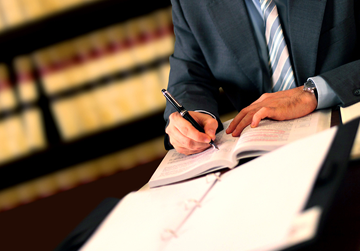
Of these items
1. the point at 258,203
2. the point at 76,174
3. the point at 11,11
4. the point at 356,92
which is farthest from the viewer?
the point at 76,174

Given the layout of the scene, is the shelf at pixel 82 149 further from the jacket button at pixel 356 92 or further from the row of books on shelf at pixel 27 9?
the jacket button at pixel 356 92

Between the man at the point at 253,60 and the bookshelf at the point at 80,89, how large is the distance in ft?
1.90

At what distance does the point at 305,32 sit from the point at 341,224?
0.77 meters

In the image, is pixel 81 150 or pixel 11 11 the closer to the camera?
pixel 11 11

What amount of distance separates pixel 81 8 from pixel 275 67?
3.72 feet

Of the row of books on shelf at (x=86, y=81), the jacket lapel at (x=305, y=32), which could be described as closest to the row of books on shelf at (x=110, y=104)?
the row of books on shelf at (x=86, y=81)

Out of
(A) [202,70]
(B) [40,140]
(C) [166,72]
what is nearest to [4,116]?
(B) [40,140]

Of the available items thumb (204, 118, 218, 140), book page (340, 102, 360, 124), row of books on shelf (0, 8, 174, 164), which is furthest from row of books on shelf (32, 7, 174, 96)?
book page (340, 102, 360, 124)

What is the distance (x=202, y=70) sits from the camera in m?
1.31

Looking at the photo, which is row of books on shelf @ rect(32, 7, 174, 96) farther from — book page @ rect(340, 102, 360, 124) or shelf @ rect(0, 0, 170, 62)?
book page @ rect(340, 102, 360, 124)

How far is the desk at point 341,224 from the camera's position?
0.43 meters

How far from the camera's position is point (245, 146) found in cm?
69

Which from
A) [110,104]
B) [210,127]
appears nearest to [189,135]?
[210,127]

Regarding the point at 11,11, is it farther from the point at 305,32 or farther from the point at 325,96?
the point at 325,96
